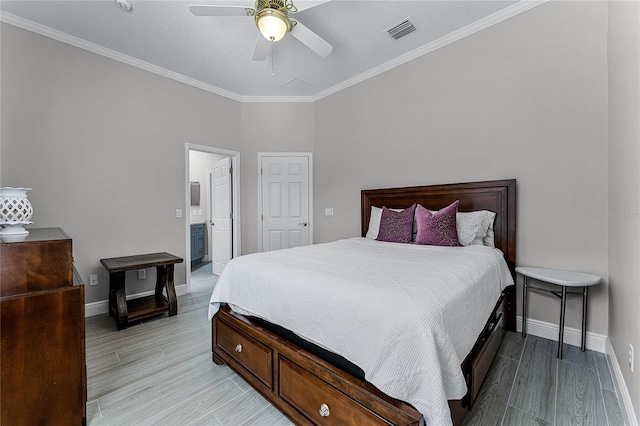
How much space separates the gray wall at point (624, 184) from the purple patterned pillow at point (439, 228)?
106cm

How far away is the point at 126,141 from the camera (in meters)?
3.27

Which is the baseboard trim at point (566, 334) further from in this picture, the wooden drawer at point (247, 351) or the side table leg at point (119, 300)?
the side table leg at point (119, 300)

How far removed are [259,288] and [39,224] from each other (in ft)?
8.48

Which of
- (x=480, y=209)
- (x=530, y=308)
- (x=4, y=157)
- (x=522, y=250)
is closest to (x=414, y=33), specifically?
(x=480, y=209)

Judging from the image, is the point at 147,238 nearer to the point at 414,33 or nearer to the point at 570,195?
the point at 414,33

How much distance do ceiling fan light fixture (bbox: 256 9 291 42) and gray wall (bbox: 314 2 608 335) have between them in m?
1.90

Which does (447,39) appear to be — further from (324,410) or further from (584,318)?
(324,410)

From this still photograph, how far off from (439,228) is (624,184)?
1230 millimetres

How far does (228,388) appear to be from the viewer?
1.82 m

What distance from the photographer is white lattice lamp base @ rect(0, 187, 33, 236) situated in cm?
140

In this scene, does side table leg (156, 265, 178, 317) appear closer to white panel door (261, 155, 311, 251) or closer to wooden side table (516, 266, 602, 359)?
white panel door (261, 155, 311, 251)

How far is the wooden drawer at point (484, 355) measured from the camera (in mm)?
1504

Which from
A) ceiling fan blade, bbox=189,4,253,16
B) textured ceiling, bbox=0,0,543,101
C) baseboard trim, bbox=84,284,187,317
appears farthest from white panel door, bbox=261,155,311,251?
ceiling fan blade, bbox=189,4,253,16

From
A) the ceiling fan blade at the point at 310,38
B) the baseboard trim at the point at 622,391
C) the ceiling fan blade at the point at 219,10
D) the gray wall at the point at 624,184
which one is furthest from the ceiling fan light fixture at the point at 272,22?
the baseboard trim at the point at 622,391
